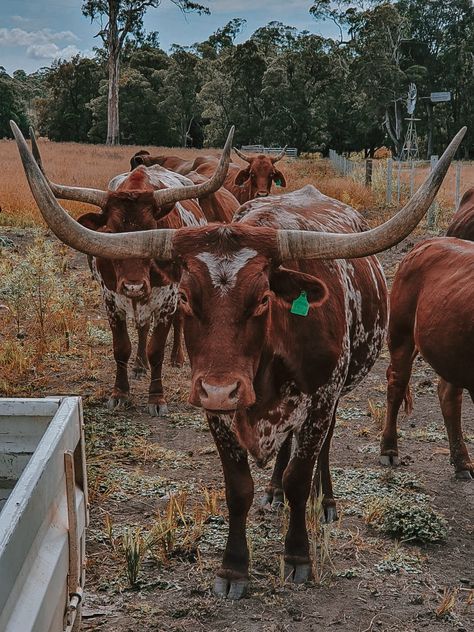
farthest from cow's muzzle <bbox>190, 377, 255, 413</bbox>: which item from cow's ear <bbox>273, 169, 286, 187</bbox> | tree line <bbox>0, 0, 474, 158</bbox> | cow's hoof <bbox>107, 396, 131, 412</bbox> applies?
tree line <bbox>0, 0, 474, 158</bbox>

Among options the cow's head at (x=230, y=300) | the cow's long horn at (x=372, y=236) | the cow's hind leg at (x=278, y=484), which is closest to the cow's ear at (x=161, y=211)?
the cow's hind leg at (x=278, y=484)

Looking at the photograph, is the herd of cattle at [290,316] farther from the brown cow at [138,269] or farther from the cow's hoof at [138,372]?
the cow's hoof at [138,372]

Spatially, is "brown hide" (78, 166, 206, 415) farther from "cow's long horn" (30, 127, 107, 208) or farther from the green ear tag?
the green ear tag

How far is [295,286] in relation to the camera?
346 centimetres

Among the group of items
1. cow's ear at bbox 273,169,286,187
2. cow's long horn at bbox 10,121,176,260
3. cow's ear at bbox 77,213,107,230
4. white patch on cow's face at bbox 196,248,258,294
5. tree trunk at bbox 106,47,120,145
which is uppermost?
tree trunk at bbox 106,47,120,145

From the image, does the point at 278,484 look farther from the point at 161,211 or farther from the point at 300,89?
the point at 300,89

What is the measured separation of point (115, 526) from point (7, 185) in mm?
15055

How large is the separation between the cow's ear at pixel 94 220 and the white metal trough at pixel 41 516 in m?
3.28

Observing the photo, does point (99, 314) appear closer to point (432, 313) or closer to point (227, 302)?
point (432, 313)

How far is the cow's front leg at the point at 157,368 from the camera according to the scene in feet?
22.0

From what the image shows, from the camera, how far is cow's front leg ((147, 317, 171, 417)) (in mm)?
6699

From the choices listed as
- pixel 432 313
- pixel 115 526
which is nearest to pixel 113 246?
pixel 115 526

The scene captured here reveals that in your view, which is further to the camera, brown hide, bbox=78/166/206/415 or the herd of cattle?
brown hide, bbox=78/166/206/415

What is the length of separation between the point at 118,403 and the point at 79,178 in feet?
57.2
